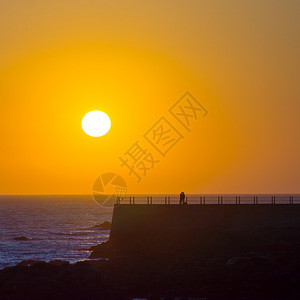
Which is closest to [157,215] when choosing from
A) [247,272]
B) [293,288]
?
[247,272]

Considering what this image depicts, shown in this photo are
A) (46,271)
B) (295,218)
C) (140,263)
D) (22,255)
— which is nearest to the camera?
(46,271)

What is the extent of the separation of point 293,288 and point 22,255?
43.4m

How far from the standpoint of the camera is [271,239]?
5025 cm

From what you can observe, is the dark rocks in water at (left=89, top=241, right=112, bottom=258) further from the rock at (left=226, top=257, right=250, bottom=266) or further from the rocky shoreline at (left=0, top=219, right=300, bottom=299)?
the rock at (left=226, top=257, right=250, bottom=266)

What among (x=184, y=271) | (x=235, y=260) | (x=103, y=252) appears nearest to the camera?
(x=184, y=271)

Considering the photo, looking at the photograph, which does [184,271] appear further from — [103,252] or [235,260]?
[103,252]

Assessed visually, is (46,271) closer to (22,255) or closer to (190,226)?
(190,226)

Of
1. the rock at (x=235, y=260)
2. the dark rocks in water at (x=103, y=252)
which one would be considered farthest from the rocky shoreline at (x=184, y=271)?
the dark rocks in water at (x=103, y=252)

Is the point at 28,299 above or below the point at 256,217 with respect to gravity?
below

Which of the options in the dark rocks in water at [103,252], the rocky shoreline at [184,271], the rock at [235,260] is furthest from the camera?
the dark rocks in water at [103,252]

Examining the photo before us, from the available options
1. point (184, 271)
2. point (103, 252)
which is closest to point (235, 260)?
point (184, 271)

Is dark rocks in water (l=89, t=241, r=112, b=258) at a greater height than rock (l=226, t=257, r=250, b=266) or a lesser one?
greater

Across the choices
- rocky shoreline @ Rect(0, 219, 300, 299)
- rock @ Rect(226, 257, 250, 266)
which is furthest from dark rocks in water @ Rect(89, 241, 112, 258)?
rock @ Rect(226, 257, 250, 266)

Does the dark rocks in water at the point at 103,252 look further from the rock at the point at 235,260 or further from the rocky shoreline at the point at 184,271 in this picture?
the rock at the point at 235,260
